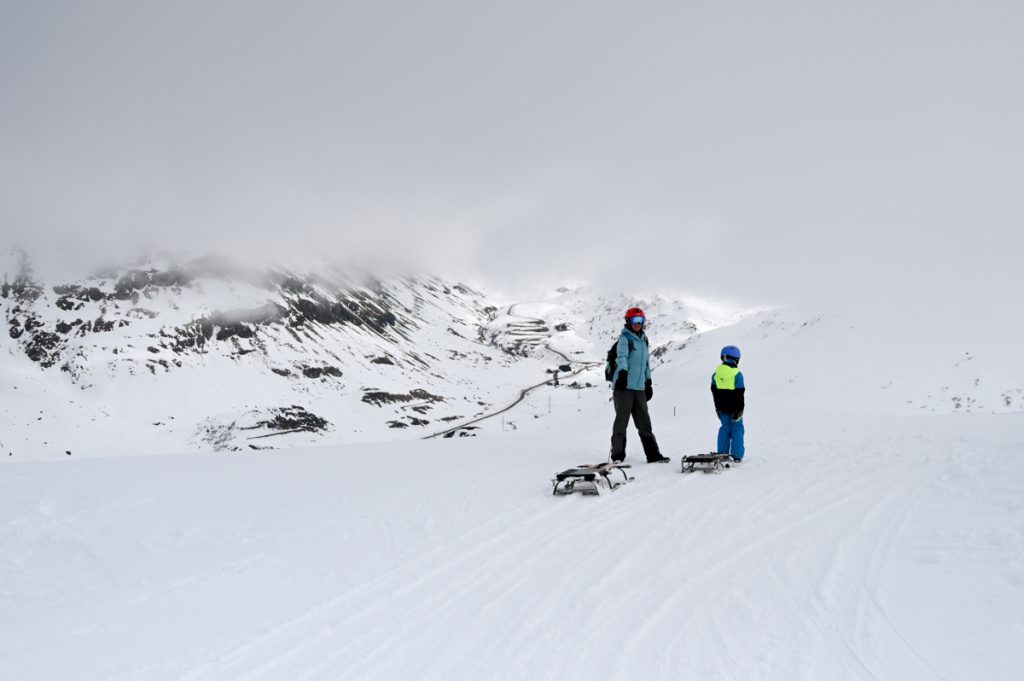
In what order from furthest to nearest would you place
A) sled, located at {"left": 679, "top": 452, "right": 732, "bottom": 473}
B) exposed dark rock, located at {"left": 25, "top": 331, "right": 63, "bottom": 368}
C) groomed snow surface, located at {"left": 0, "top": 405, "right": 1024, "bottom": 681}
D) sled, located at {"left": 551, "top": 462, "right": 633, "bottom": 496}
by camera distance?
1. exposed dark rock, located at {"left": 25, "top": 331, "right": 63, "bottom": 368}
2. sled, located at {"left": 679, "top": 452, "right": 732, "bottom": 473}
3. sled, located at {"left": 551, "top": 462, "right": 633, "bottom": 496}
4. groomed snow surface, located at {"left": 0, "top": 405, "right": 1024, "bottom": 681}

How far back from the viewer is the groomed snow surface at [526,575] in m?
3.80

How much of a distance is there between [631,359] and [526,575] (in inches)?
243

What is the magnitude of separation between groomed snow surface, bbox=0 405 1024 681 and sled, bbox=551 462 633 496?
11.3 inches

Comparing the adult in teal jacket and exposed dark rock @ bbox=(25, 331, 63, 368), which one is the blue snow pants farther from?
exposed dark rock @ bbox=(25, 331, 63, 368)

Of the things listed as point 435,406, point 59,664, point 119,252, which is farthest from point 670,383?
point 119,252

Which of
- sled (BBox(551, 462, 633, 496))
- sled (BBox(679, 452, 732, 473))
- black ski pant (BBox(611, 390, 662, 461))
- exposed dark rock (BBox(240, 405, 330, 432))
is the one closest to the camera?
sled (BBox(551, 462, 633, 496))

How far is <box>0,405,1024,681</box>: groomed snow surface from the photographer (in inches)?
150

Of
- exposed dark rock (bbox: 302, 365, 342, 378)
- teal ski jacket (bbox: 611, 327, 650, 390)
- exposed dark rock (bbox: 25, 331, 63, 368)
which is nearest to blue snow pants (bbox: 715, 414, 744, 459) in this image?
teal ski jacket (bbox: 611, 327, 650, 390)

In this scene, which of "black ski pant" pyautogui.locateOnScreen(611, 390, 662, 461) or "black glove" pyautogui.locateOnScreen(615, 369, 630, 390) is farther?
"black glove" pyautogui.locateOnScreen(615, 369, 630, 390)

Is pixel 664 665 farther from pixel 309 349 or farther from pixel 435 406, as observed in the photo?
pixel 309 349

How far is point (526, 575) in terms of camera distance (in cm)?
530

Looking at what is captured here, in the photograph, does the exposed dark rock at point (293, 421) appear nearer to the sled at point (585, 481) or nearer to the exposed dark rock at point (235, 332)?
the exposed dark rock at point (235, 332)

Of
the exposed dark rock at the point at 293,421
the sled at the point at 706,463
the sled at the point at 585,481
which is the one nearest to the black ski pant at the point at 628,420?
the sled at the point at 706,463

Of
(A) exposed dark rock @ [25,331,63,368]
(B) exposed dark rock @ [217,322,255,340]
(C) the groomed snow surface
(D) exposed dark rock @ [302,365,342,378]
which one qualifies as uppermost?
(B) exposed dark rock @ [217,322,255,340]
